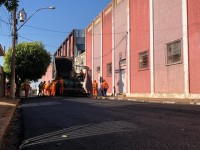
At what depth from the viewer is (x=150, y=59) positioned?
24.1 metres

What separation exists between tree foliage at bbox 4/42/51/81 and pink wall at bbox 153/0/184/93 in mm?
18646

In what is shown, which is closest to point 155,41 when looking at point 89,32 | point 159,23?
Answer: point 159,23

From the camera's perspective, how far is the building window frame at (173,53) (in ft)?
67.1

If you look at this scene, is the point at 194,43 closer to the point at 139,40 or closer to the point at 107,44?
the point at 139,40

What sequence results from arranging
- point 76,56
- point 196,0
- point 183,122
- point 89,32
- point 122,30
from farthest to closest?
point 76,56 < point 89,32 < point 122,30 < point 196,0 < point 183,122

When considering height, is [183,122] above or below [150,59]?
below

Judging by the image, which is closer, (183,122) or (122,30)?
(183,122)

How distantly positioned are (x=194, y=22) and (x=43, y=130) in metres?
13.1

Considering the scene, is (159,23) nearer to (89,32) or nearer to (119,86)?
(119,86)

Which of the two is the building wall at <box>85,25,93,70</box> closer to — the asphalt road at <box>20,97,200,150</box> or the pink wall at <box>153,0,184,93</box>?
the pink wall at <box>153,0,184,93</box>

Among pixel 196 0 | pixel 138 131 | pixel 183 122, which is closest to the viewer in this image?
pixel 138 131

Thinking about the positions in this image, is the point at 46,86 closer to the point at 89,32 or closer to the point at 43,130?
the point at 89,32

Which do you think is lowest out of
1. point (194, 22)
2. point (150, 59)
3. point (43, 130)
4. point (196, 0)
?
point (43, 130)

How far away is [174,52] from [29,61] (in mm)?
21181
